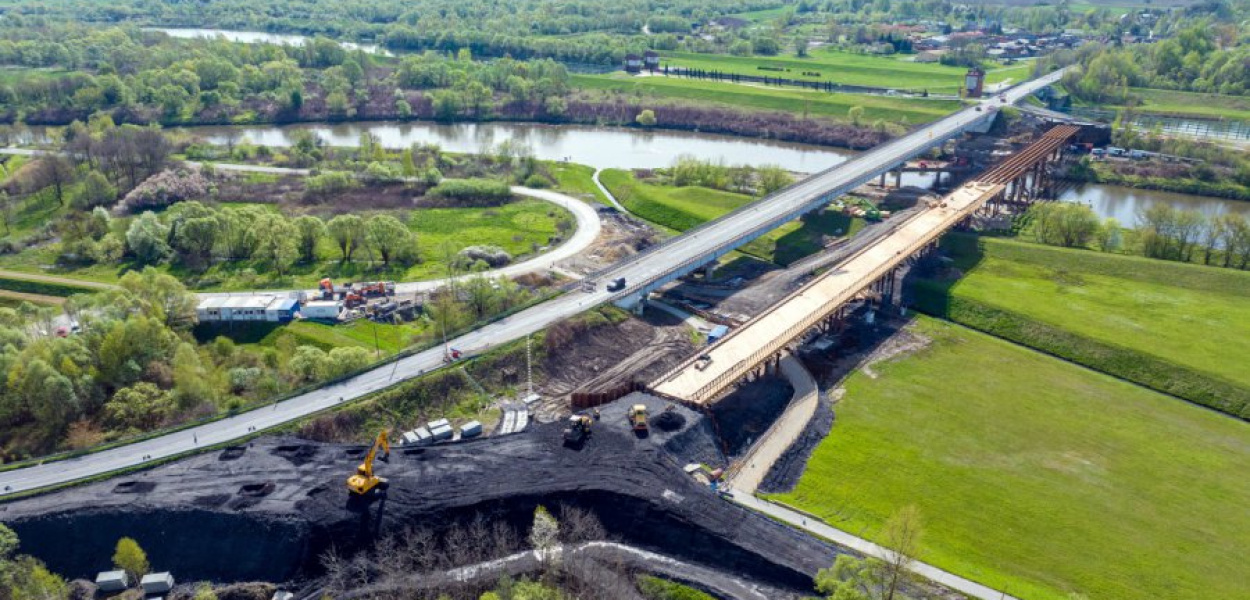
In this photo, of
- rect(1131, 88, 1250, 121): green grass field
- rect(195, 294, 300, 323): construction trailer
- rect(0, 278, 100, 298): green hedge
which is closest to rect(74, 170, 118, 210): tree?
rect(0, 278, 100, 298): green hedge

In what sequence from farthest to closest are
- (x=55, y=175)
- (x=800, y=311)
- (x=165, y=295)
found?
1. (x=55, y=175)
2. (x=800, y=311)
3. (x=165, y=295)

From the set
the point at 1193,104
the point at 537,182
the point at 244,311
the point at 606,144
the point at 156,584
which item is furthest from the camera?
the point at 1193,104

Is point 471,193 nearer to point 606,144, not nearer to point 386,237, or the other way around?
point 386,237

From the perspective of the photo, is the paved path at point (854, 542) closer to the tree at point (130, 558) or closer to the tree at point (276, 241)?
the tree at point (130, 558)

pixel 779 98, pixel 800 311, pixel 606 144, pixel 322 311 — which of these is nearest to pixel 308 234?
pixel 322 311

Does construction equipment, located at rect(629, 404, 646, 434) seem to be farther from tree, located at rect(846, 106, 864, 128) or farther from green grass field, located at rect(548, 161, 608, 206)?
tree, located at rect(846, 106, 864, 128)

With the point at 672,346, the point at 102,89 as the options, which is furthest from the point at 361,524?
the point at 102,89

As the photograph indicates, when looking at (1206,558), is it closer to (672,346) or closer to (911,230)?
(672,346)
